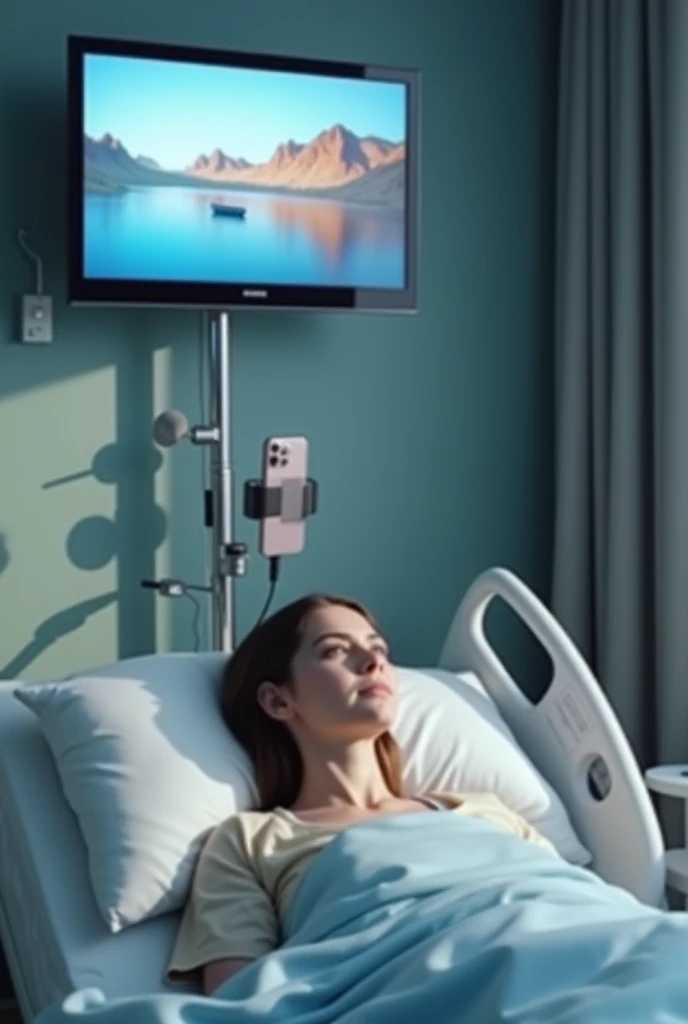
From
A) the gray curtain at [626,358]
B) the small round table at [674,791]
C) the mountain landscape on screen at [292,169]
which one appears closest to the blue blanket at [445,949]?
the small round table at [674,791]

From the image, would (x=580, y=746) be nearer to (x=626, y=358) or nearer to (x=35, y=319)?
(x=626, y=358)

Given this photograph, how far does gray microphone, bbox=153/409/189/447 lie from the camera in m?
2.83

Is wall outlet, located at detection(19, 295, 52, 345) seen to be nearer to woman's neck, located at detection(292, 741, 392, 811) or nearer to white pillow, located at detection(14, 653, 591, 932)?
white pillow, located at detection(14, 653, 591, 932)

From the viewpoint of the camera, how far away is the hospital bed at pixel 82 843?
2.03 metres

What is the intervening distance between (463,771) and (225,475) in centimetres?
82

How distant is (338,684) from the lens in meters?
2.16

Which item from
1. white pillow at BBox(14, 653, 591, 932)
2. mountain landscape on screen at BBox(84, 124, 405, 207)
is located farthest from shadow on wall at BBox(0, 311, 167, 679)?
white pillow at BBox(14, 653, 591, 932)

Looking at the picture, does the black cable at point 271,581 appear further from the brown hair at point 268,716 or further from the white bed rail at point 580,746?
the brown hair at point 268,716

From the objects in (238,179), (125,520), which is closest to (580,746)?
(125,520)

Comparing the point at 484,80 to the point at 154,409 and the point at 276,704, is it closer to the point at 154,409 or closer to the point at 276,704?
the point at 154,409

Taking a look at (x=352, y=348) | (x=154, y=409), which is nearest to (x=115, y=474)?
(x=154, y=409)

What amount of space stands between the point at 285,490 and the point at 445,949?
1339mm

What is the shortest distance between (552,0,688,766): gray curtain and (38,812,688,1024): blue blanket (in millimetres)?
1210

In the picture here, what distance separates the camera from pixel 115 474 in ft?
9.82
